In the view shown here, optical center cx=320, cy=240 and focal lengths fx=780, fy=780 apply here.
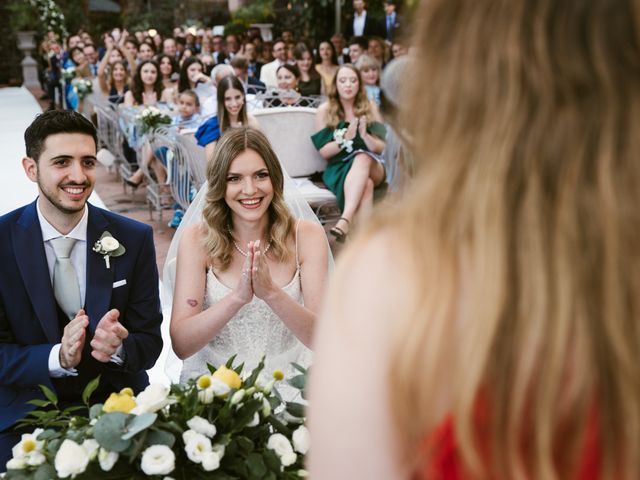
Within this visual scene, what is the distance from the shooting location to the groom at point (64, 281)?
8.14ft

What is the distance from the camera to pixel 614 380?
0.80 meters

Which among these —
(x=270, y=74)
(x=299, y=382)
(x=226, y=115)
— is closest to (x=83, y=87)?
(x=270, y=74)

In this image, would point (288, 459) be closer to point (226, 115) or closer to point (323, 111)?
point (226, 115)

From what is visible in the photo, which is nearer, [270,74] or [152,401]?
[152,401]

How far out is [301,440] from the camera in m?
1.70

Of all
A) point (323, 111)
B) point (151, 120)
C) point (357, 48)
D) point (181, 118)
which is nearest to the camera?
point (323, 111)

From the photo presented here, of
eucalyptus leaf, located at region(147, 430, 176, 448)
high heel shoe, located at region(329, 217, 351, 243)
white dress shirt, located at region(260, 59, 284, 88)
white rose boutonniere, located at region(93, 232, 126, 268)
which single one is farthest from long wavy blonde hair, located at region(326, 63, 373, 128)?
white dress shirt, located at region(260, 59, 284, 88)

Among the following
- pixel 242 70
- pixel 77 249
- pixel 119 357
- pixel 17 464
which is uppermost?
pixel 242 70

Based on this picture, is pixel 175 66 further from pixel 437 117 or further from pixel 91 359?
pixel 437 117

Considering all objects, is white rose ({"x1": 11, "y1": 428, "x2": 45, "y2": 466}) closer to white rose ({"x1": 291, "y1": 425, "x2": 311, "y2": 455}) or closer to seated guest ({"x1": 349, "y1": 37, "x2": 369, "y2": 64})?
white rose ({"x1": 291, "y1": 425, "x2": 311, "y2": 455})

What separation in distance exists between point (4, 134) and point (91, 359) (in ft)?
38.1

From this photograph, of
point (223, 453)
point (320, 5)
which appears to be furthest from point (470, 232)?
point (320, 5)

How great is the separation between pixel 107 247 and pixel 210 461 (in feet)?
3.99

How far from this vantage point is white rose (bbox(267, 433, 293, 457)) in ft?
5.44
